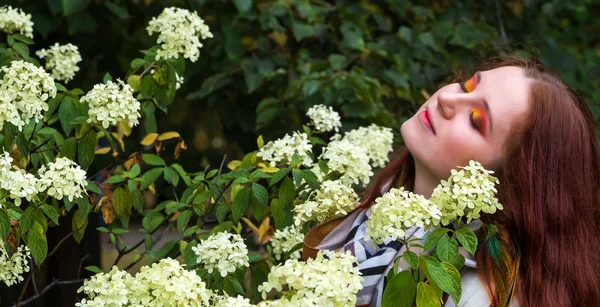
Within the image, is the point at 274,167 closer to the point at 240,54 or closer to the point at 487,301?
the point at 487,301

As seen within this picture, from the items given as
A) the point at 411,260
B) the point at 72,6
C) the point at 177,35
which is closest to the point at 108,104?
the point at 177,35

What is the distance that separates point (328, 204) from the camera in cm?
154

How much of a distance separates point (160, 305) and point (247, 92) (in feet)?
4.95

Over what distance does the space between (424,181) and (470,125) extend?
0.49 ft

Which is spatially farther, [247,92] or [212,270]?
[247,92]

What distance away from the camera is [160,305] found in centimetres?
117

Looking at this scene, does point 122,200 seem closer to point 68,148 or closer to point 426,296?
point 68,148

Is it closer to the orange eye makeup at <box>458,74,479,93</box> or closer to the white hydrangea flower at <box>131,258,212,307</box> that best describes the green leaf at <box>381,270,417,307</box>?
the white hydrangea flower at <box>131,258,212,307</box>

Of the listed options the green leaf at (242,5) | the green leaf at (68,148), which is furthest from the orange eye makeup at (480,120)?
the green leaf at (242,5)

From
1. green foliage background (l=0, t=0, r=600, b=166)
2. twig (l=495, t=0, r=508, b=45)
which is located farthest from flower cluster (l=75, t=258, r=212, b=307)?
twig (l=495, t=0, r=508, b=45)

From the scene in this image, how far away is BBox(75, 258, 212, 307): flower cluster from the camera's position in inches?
45.7

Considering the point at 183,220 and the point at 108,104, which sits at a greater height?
the point at 108,104

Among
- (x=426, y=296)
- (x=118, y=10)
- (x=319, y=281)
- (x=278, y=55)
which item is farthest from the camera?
(x=278, y=55)

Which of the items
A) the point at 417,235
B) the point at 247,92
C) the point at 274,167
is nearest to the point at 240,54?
the point at 247,92
